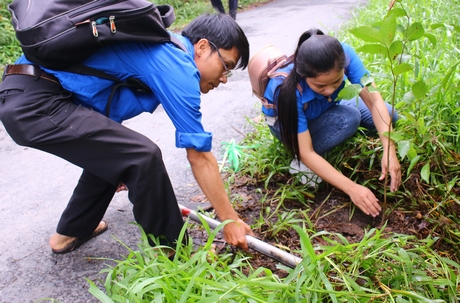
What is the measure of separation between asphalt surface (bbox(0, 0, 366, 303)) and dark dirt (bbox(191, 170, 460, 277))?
1.27 ft

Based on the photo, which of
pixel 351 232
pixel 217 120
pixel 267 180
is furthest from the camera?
pixel 217 120

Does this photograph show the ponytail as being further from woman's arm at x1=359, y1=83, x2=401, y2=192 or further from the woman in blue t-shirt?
woman's arm at x1=359, y1=83, x2=401, y2=192

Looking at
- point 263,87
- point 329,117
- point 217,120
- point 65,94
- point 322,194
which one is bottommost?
point 217,120

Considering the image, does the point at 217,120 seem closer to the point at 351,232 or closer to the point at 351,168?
the point at 351,168

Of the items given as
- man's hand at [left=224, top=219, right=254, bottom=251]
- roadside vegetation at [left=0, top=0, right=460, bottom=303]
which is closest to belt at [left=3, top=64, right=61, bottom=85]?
roadside vegetation at [left=0, top=0, right=460, bottom=303]

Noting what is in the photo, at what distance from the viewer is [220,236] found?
2432mm

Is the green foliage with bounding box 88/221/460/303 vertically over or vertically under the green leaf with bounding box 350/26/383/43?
under

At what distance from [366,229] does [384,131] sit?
1.74 ft

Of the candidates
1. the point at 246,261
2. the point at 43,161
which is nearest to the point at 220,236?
the point at 246,261

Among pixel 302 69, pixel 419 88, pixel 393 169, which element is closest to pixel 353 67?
pixel 302 69

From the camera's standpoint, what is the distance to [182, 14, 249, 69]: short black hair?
76.2 inches

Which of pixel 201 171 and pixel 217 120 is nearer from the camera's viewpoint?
pixel 201 171

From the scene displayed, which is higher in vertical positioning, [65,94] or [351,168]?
[65,94]

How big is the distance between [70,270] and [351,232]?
1.42 m
